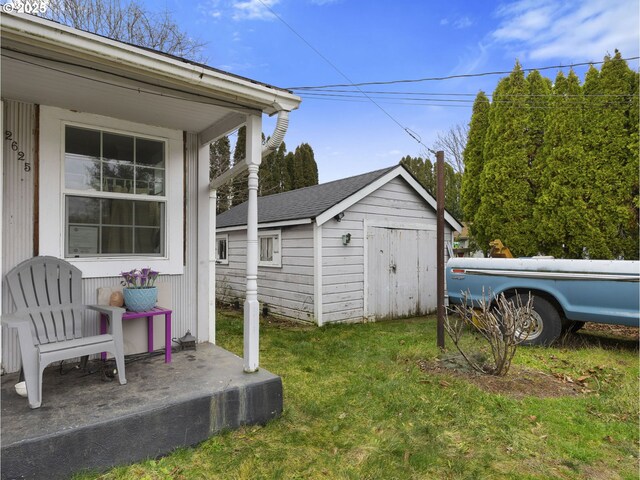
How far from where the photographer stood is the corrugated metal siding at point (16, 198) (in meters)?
3.00

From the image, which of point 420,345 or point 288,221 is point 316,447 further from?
point 288,221

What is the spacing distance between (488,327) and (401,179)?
14.8 ft

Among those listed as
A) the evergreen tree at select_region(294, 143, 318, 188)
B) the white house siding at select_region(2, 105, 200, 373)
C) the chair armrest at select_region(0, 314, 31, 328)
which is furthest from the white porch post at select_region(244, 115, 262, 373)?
the evergreen tree at select_region(294, 143, 318, 188)

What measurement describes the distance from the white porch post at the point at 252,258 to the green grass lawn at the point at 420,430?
566mm

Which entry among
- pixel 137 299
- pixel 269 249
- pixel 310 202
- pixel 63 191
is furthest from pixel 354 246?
pixel 63 191

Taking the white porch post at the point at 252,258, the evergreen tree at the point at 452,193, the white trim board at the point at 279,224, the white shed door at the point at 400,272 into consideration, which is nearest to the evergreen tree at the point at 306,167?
the evergreen tree at the point at 452,193

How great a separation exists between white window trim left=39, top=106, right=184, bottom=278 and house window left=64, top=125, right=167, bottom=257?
0.20 feet

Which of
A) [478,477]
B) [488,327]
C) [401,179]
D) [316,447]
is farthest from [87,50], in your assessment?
[401,179]

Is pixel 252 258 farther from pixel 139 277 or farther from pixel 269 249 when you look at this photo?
pixel 269 249

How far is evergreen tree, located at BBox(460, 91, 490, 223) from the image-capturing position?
28.7 feet

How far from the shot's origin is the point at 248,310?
297 centimetres

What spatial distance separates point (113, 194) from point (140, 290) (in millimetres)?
1059

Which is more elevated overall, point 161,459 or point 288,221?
point 288,221

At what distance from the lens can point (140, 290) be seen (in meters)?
3.20
